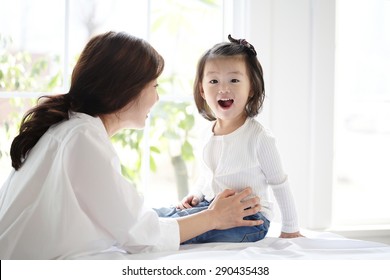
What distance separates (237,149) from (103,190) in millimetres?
543

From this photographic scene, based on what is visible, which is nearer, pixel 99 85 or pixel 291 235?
pixel 99 85

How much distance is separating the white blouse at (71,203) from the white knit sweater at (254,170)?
40cm

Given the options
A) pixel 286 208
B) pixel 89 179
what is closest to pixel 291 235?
pixel 286 208

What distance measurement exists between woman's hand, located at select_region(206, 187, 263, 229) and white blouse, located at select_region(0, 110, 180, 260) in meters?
0.23

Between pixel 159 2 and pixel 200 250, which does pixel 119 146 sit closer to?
pixel 159 2

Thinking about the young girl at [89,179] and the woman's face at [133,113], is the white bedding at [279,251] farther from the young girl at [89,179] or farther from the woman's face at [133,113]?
the woman's face at [133,113]

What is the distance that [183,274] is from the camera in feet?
3.89

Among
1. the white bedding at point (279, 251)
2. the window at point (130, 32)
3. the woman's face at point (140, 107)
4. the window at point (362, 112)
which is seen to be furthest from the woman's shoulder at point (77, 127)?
the window at point (362, 112)

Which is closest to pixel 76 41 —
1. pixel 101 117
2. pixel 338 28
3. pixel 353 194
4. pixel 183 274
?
pixel 101 117

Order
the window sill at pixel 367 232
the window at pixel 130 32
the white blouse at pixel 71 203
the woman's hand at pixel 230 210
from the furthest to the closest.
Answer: the window sill at pixel 367 232 < the window at pixel 130 32 < the woman's hand at pixel 230 210 < the white blouse at pixel 71 203

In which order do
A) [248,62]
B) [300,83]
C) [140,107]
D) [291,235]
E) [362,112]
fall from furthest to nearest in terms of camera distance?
[362,112] < [300,83] < [248,62] < [291,235] < [140,107]

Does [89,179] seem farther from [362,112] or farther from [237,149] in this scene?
[362,112]

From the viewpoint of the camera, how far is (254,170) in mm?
1613

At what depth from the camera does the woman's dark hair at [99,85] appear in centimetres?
136
